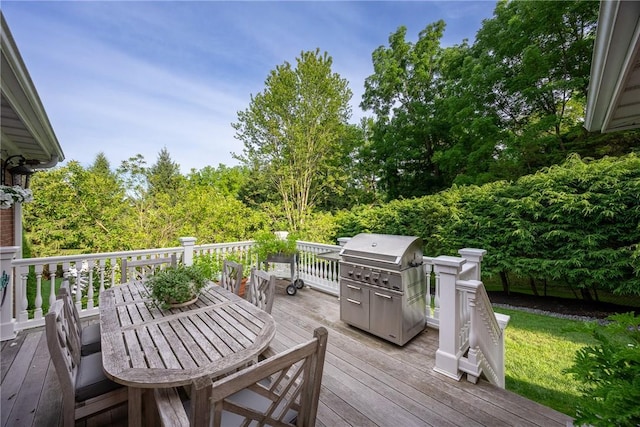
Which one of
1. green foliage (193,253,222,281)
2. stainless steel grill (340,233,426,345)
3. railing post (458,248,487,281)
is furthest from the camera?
green foliage (193,253,222,281)

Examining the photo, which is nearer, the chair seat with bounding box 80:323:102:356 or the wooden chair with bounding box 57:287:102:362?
the wooden chair with bounding box 57:287:102:362

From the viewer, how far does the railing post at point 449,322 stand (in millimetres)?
2518

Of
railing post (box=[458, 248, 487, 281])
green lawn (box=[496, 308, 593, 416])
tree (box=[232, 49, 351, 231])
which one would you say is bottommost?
green lawn (box=[496, 308, 593, 416])

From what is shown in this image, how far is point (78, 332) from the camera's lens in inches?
86.9

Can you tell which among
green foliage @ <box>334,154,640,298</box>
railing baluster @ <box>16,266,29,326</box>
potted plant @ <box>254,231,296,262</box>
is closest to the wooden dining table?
railing baluster @ <box>16,266,29,326</box>

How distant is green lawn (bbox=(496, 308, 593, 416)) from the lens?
283cm

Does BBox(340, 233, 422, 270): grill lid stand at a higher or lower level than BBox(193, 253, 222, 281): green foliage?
higher

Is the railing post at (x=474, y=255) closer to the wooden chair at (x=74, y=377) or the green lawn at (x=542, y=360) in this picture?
the green lawn at (x=542, y=360)

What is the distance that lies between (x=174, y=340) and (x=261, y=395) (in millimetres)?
851

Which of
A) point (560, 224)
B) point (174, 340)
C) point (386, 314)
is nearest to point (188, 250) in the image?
point (174, 340)

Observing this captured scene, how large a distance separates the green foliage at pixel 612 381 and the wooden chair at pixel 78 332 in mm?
2923

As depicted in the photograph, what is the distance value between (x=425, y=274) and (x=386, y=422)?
1.94m

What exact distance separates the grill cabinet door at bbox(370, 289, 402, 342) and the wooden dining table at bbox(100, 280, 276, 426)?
62.7 inches

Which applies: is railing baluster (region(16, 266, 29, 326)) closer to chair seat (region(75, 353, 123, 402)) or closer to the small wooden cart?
chair seat (region(75, 353, 123, 402))
